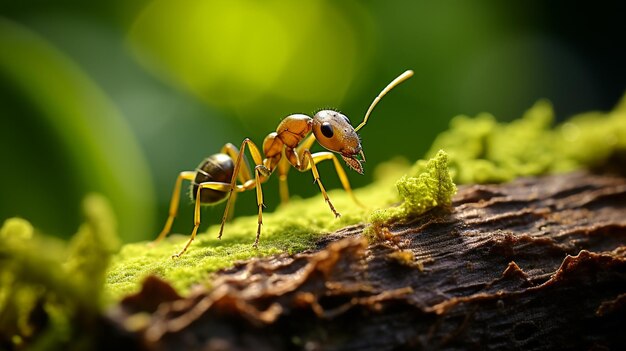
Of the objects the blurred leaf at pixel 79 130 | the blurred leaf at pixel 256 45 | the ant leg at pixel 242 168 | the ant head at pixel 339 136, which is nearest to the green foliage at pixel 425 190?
the ant head at pixel 339 136

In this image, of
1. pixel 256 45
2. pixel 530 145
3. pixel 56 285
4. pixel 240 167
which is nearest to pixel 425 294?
pixel 56 285

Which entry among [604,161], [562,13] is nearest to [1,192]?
[604,161]

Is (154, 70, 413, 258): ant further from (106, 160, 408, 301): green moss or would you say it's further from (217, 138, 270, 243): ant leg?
(106, 160, 408, 301): green moss

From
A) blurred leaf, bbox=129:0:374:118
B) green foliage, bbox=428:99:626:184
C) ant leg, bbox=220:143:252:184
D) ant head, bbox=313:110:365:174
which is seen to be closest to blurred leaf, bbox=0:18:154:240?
blurred leaf, bbox=129:0:374:118

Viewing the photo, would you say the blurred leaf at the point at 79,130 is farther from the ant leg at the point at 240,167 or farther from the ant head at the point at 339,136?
the ant head at the point at 339,136

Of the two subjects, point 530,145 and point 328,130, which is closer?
point 328,130

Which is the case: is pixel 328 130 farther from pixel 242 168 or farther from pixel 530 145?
pixel 530 145

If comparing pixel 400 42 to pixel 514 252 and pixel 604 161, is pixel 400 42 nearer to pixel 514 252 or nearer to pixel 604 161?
pixel 604 161
